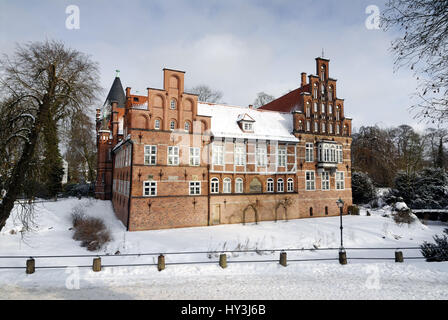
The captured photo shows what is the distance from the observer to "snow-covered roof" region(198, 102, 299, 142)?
2323cm

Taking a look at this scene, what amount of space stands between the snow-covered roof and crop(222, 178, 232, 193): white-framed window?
3.70m

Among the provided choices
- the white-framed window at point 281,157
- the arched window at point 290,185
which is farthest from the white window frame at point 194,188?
the arched window at point 290,185

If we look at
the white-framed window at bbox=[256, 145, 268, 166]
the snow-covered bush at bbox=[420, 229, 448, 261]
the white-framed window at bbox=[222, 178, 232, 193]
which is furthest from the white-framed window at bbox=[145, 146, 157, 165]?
the snow-covered bush at bbox=[420, 229, 448, 261]

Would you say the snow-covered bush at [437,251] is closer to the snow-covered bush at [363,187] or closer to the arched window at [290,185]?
the arched window at [290,185]

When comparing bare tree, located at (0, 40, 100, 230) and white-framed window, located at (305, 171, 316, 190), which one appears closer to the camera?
bare tree, located at (0, 40, 100, 230)

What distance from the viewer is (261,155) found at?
2436cm

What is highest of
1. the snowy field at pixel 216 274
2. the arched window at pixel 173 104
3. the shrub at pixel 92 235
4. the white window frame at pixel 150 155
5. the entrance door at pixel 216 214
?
the arched window at pixel 173 104

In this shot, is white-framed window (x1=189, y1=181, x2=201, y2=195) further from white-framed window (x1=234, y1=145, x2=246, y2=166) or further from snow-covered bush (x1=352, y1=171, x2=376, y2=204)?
snow-covered bush (x1=352, y1=171, x2=376, y2=204)

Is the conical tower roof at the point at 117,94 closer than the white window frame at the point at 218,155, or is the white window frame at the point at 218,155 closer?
the white window frame at the point at 218,155

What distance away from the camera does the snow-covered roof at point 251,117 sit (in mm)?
23234

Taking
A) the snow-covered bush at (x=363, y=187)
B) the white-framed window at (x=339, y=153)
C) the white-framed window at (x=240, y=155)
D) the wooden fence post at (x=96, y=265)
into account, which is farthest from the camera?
the snow-covered bush at (x=363, y=187)

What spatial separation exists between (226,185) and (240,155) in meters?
2.88
